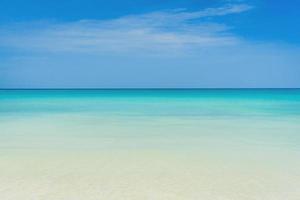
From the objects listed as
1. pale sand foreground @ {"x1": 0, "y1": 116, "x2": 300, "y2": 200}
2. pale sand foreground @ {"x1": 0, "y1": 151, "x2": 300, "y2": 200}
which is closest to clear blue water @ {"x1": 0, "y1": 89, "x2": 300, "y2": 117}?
pale sand foreground @ {"x1": 0, "y1": 116, "x2": 300, "y2": 200}

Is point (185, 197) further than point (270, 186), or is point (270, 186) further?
point (270, 186)

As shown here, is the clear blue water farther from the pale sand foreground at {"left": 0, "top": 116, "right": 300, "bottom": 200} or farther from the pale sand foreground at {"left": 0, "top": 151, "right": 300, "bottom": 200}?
the pale sand foreground at {"left": 0, "top": 151, "right": 300, "bottom": 200}

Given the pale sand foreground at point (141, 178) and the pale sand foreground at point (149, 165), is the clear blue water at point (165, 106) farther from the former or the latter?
the pale sand foreground at point (141, 178)

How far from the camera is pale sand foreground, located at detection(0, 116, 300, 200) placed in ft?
11.7

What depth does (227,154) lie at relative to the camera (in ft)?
17.9

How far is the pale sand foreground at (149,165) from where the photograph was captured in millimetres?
3576

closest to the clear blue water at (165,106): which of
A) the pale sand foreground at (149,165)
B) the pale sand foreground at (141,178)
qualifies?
the pale sand foreground at (149,165)

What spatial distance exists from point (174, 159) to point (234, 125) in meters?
4.70

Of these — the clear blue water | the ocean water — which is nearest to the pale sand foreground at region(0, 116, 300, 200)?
the ocean water

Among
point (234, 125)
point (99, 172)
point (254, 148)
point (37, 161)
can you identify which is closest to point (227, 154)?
point (254, 148)

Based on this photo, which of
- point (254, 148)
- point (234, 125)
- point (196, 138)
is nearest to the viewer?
point (254, 148)

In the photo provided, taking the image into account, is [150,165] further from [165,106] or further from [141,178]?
[165,106]

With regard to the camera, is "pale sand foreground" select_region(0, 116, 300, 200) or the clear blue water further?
the clear blue water

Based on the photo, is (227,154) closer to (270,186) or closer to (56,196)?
(270,186)
